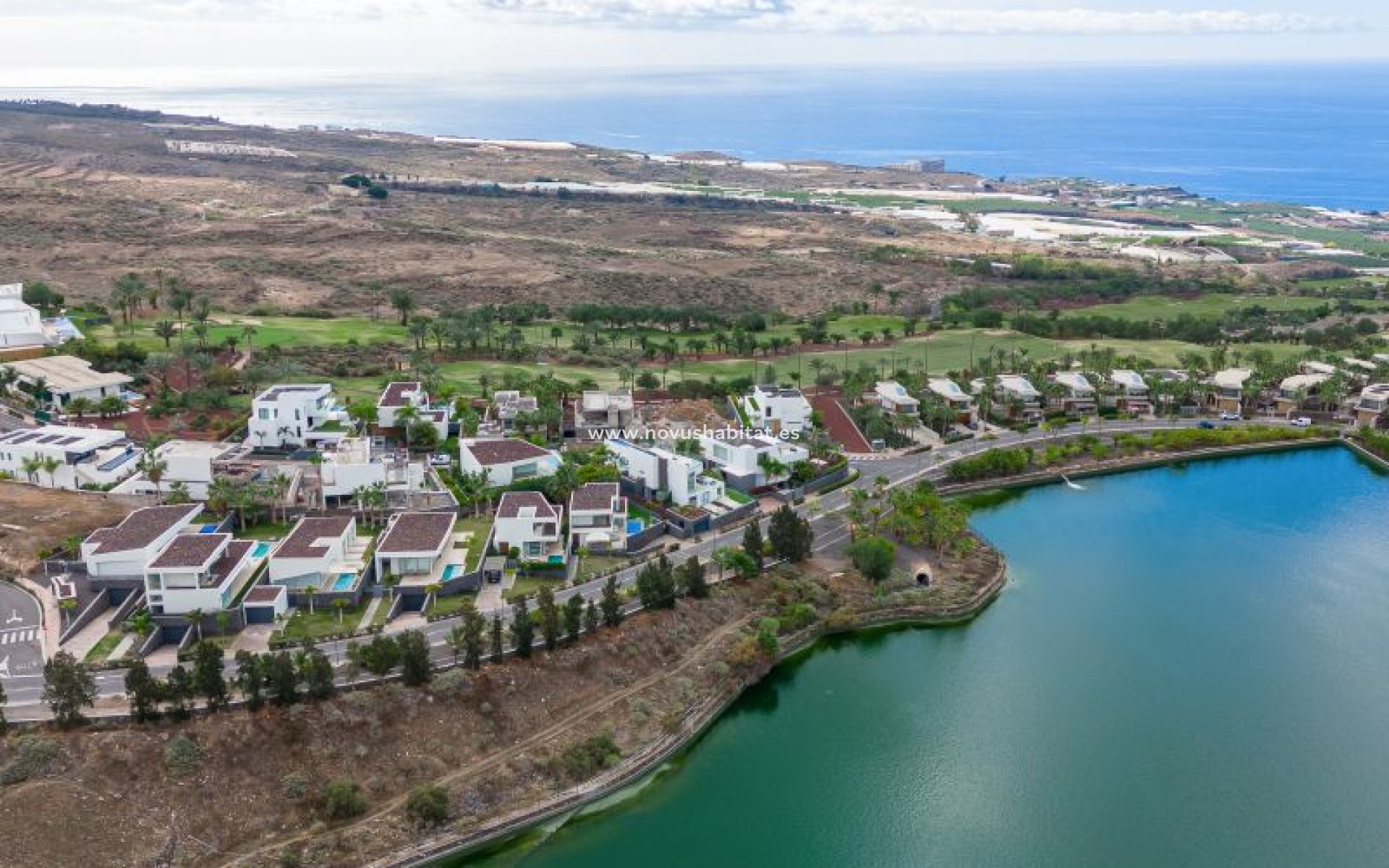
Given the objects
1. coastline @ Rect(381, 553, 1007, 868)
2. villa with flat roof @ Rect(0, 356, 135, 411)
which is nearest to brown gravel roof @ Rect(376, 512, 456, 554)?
coastline @ Rect(381, 553, 1007, 868)

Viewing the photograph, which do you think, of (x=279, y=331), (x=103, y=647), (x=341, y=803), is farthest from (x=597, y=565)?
(x=279, y=331)

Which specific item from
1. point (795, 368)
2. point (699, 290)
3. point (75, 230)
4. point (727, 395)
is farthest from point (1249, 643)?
point (75, 230)

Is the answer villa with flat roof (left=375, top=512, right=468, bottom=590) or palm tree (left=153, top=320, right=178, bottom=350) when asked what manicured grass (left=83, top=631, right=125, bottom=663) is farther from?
palm tree (left=153, top=320, right=178, bottom=350)

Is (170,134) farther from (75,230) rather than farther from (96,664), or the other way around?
(96,664)

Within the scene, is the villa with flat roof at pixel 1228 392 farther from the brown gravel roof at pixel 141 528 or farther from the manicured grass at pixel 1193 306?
the brown gravel roof at pixel 141 528

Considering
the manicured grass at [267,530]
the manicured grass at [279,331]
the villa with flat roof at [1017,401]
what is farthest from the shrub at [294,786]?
the manicured grass at [279,331]

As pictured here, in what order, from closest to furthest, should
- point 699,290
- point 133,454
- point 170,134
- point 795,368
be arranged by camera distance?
point 133,454 → point 795,368 → point 699,290 → point 170,134
